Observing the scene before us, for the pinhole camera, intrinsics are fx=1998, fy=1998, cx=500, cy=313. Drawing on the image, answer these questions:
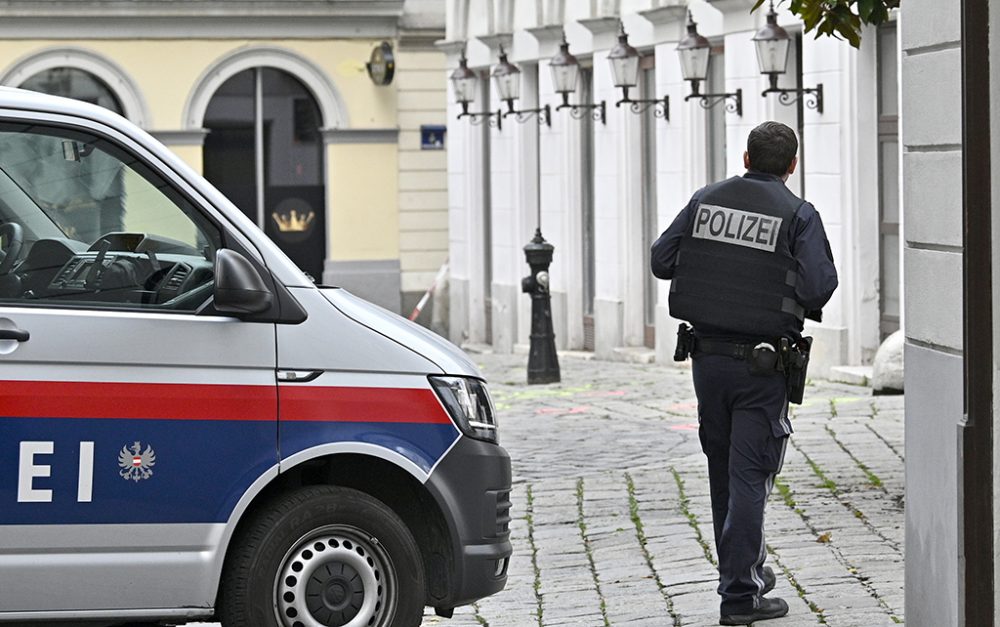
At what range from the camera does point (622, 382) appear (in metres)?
18.3

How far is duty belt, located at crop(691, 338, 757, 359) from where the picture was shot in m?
7.09

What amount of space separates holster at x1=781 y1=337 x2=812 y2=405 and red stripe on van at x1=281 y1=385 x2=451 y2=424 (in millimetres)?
1344

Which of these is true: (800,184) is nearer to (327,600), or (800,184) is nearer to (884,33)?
(884,33)

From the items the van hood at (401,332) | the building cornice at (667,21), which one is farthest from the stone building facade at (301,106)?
the van hood at (401,332)

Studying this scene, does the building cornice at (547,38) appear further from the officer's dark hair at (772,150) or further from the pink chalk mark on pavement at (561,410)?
the officer's dark hair at (772,150)

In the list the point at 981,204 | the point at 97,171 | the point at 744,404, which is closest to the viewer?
the point at 981,204

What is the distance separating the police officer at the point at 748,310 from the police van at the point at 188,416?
1.07 metres

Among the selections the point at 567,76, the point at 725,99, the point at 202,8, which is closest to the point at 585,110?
the point at 567,76

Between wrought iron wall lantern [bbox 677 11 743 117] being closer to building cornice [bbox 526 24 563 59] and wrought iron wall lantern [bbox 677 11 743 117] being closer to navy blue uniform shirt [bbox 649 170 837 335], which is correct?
building cornice [bbox 526 24 563 59]

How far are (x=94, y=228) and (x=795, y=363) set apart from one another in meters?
2.49

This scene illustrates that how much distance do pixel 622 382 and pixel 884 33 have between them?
403cm

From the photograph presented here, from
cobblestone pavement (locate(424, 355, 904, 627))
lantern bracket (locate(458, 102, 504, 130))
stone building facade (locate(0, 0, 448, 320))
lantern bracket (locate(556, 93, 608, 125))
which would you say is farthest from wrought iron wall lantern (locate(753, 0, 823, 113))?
stone building facade (locate(0, 0, 448, 320))

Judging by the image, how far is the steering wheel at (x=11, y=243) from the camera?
20.5 ft

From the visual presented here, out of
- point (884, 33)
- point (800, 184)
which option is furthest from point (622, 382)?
point (884, 33)
